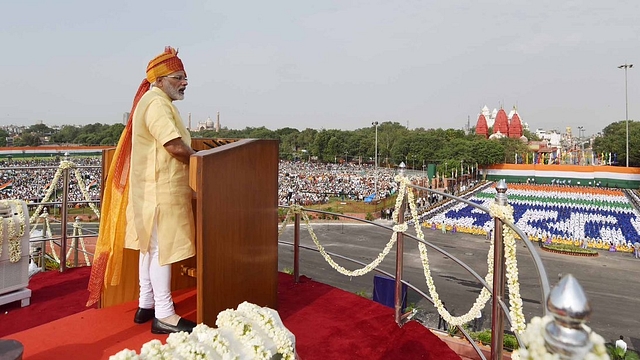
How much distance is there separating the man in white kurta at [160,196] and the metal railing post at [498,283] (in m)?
1.74

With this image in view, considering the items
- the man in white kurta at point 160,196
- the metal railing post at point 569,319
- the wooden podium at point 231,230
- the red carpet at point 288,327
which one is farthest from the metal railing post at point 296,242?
the metal railing post at point 569,319

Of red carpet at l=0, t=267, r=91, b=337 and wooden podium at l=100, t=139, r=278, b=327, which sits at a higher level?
wooden podium at l=100, t=139, r=278, b=327

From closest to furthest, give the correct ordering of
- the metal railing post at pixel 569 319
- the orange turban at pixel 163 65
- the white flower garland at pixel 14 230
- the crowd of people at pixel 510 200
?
the metal railing post at pixel 569 319 < the orange turban at pixel 163 65 < the white flower garland at pixel 14 230 < the crowd of people at pixel 510 200

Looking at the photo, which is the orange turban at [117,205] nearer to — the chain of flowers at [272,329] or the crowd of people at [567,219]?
the chain of flowers at [272,329]

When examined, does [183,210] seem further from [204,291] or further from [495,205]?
[495,205]

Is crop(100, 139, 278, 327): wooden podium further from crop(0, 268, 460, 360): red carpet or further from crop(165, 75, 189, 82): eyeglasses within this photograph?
crop(165, 75, 189, 82): eyeglasses

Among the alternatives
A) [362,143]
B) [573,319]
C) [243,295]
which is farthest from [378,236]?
[362,143]

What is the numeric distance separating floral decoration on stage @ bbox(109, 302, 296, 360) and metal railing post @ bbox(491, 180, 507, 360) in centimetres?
106

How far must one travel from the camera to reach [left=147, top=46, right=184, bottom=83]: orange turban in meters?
2.66

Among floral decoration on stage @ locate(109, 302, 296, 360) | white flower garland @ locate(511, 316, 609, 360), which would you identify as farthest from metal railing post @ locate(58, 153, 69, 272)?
white flower garland @ locate(511, 316, 609, 360)

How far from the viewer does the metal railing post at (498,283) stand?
208 centimetres

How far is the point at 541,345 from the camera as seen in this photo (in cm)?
92

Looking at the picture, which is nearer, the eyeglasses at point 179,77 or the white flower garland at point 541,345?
the white flower garland at point 541,345

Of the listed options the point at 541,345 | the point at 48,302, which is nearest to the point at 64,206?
the point at 48,302
